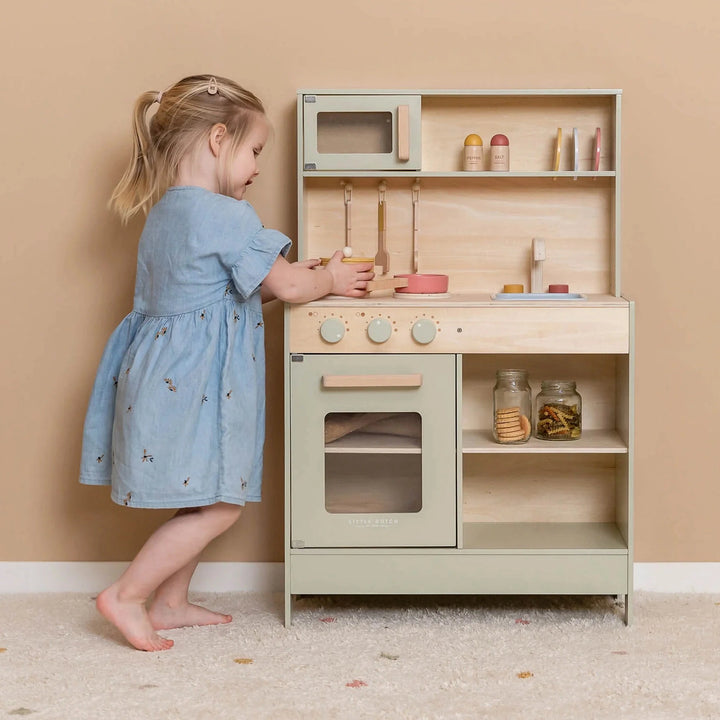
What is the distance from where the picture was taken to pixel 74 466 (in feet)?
9.09

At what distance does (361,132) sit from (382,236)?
0.27 m

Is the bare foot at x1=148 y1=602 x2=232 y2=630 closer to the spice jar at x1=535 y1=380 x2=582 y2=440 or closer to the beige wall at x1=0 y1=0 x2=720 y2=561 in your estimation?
the beige wall at x1=0 y1=0 x2=720 y2=561

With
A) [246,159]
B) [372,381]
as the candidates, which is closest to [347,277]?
[372,381]

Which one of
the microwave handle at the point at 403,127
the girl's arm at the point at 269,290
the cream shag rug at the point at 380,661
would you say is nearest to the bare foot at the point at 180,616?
the cream shag rug at the point at 380,661

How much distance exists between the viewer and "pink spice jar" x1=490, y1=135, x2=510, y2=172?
8.41 ft

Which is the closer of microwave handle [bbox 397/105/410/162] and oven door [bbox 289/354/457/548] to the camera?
oven door [bbox 289/354/457/548]

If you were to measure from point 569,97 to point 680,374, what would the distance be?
0.77 metres

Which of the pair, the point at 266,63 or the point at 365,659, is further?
the point at 266,63

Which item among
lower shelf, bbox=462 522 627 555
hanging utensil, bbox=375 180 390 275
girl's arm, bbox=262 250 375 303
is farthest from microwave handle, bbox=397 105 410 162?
lower shelf, bbox=462 522 627 555

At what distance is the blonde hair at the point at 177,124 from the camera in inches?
91.8

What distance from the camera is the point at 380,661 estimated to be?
7.20 feet

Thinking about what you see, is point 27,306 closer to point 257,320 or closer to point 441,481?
point 257,320

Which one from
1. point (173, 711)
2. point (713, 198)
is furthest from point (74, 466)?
point (713, 198)

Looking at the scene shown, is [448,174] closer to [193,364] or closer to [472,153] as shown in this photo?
[472,153]
